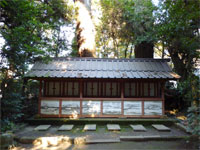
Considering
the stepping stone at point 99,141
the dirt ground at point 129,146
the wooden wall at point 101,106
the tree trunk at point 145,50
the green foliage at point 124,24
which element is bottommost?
the dirt ground at point 129,146

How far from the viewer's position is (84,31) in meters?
12.2

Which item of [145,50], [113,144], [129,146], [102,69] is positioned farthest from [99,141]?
[145,50]

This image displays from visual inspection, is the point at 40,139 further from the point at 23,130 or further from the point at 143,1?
the point at 143,1

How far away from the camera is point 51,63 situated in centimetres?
879

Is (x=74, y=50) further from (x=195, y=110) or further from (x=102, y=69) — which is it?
(x=195, y=110)

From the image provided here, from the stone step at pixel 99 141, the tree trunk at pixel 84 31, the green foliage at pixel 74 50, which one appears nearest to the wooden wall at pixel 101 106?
the stone step at pixel 99 141

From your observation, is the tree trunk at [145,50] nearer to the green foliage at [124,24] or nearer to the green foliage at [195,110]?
the green foliage at [124,24]

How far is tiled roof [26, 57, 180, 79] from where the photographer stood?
7.44 m

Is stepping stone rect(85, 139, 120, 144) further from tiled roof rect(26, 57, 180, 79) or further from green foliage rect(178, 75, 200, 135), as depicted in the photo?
tiled roof rect(26, 57, 180, 79)

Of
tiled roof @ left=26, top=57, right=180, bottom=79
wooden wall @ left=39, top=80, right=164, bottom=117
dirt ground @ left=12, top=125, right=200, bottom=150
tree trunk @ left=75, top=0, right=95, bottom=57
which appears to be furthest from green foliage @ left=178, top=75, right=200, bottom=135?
tree trunk @ left=75, top=0, right=95, bottom=57

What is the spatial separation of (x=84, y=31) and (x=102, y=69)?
207 inches

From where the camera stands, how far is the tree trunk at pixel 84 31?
39.8 ft

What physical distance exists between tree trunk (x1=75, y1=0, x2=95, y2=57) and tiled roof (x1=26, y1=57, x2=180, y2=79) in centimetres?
291

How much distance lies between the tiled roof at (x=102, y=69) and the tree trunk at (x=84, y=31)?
291 centimetres
